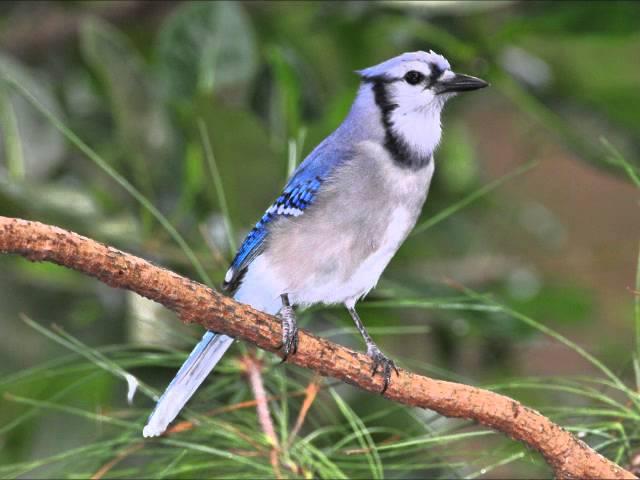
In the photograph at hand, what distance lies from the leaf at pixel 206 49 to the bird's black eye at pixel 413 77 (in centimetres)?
35

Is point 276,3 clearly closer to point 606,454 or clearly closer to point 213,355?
point 213,355

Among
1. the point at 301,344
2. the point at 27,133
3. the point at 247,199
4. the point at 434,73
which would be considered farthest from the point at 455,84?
the point at 27,133

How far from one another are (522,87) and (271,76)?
499 millimetres

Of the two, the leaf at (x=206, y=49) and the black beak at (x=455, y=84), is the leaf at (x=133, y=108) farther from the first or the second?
the black beak at (x=455, y=84)

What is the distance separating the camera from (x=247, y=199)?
6.26 feet

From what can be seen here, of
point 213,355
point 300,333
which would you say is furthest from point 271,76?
point 300,333

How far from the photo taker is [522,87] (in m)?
2.26

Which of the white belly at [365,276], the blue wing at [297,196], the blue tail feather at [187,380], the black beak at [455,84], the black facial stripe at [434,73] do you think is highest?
the black facial stripe at [434,73]

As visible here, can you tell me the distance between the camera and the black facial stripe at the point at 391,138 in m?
1.78

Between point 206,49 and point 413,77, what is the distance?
429 mm

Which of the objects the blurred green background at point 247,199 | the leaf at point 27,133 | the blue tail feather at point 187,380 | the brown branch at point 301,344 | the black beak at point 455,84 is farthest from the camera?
the leaf at point 27,133

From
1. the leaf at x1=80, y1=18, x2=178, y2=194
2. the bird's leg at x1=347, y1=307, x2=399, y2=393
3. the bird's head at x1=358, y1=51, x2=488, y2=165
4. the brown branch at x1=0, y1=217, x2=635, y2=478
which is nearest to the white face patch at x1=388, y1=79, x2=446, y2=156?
the bird's head at x1=358, y1=51, x2=488, y2=165

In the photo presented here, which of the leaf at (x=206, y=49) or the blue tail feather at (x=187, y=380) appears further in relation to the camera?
the leaf at (x=206, y=49)

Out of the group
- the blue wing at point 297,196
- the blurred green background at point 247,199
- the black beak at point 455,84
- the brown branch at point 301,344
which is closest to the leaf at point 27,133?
the blurred green background at point 247,199
